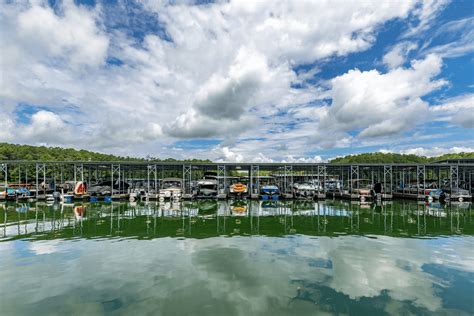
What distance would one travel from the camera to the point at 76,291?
24.1ft

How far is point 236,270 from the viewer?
889cm

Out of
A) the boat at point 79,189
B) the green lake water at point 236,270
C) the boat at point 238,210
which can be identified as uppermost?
the boat at point 79,189

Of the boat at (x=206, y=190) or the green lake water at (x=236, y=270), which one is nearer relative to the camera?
the green lake water at (x=236, y=270)

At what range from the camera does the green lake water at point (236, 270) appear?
21.4 feet

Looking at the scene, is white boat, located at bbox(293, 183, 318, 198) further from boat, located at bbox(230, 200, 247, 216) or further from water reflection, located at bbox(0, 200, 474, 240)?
water reflection, located at bbox(0, 200, 474, 240)

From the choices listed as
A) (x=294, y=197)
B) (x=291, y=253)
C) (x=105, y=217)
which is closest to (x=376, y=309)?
(x=291, y=253)

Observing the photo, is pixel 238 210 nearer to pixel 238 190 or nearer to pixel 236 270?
pixel 238 190

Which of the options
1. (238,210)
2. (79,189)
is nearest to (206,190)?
(238,210)

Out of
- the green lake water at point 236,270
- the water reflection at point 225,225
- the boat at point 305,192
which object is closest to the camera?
the green lake water at point 236,270

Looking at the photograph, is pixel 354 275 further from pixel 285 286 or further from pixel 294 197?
pixel 294 197

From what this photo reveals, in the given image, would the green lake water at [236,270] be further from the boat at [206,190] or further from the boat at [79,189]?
the boat at [206,190]

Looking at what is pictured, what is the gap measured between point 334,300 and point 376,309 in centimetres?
93

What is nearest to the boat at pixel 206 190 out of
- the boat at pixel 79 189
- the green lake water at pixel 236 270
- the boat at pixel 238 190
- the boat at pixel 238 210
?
the boat at pixel 238 190

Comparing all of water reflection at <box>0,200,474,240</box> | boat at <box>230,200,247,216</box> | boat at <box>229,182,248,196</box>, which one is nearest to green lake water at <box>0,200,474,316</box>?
water reflection at <box>0,200,474,240</box>
